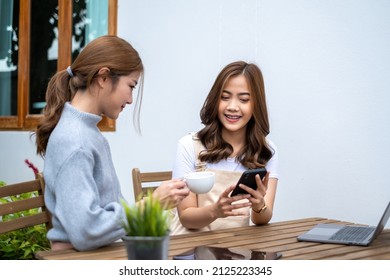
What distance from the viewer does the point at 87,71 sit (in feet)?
6.21

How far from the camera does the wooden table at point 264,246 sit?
1.62m

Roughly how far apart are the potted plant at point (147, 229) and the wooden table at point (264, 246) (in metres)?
0.45

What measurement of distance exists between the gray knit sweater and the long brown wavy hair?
2.43 feet

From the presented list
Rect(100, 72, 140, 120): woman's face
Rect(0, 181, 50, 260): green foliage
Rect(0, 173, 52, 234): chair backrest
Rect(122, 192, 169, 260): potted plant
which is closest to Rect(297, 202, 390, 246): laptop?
Rect(100, 72, 140, 120): woman's face

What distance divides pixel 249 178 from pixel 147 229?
0.91m

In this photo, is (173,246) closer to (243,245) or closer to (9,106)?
(243,245)

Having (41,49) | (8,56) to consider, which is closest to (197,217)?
(41,49)

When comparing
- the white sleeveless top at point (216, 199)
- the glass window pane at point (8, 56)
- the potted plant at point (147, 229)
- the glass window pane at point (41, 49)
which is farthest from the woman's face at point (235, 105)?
the glass window pane at point (8, 56)

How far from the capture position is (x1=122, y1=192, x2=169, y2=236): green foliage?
1110 mm

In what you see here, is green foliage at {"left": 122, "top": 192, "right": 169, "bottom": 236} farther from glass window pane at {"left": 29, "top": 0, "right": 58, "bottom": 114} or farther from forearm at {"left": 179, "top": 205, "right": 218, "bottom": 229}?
glass window pane at {"left": 29, "top": 0, "right": 58, "bottom": 114}

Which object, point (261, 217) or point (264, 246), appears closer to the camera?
point (264, 246)

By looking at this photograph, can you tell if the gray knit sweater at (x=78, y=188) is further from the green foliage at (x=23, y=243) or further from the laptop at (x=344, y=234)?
the green foliage at (x=23, y=243)

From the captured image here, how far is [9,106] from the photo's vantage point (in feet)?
16.7

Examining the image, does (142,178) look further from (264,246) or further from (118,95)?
(264,246)
